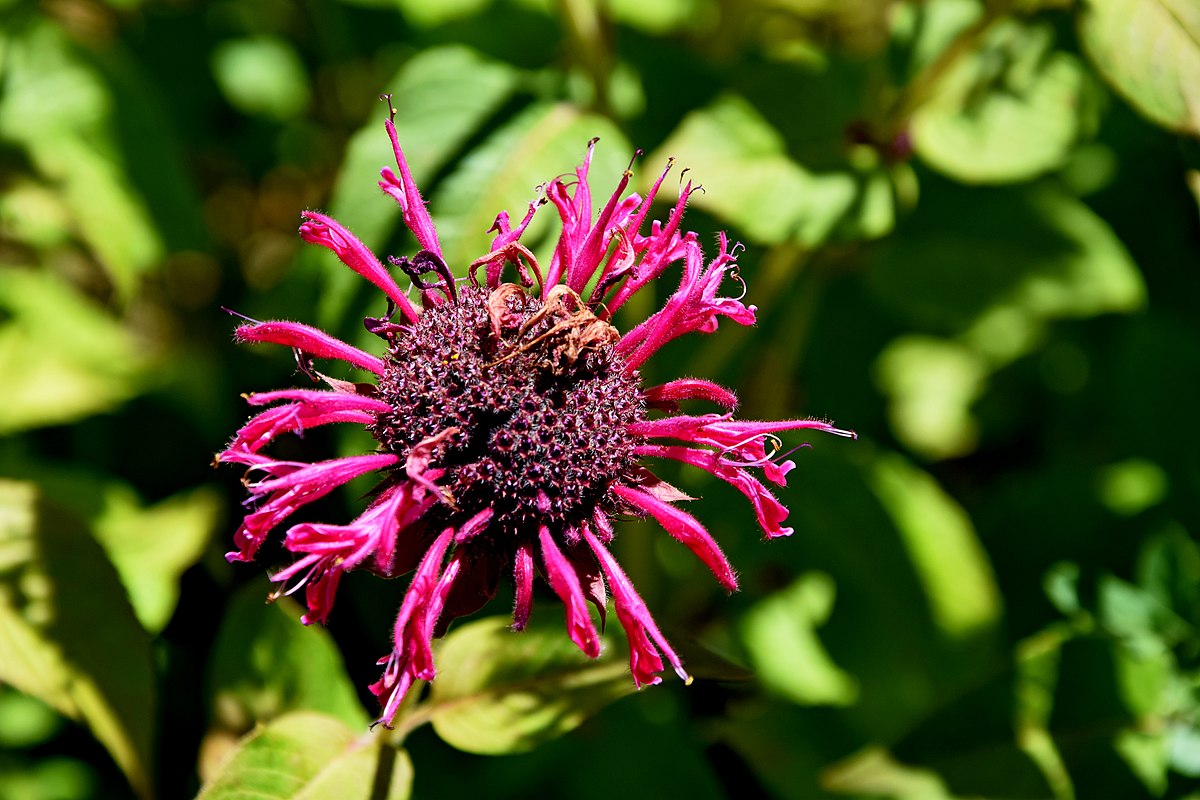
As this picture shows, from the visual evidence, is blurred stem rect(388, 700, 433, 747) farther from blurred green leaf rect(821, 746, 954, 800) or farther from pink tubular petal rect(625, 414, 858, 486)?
blurred green leaf rect(821, 746, 954, 800)

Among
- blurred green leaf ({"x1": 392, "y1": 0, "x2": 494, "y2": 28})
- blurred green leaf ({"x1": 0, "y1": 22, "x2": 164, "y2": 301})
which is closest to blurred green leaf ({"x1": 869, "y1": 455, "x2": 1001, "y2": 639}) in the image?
blurred green leaf ({"x1": 392, "y1": 0, "x2": 494, "y2": 28})

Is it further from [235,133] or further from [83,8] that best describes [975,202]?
[83,8]

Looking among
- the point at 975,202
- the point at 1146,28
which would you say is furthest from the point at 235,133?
the point at 1146,28

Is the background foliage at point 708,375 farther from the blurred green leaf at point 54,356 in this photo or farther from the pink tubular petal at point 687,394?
the pink tubular petal at point 687,394

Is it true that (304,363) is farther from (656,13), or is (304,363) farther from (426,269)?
(656,13)

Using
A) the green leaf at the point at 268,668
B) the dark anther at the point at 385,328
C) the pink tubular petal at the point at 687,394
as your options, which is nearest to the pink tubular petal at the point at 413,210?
the dark anther at the point at 385,328

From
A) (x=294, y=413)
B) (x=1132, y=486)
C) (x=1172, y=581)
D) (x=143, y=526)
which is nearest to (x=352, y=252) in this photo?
(x=294, y=413)
